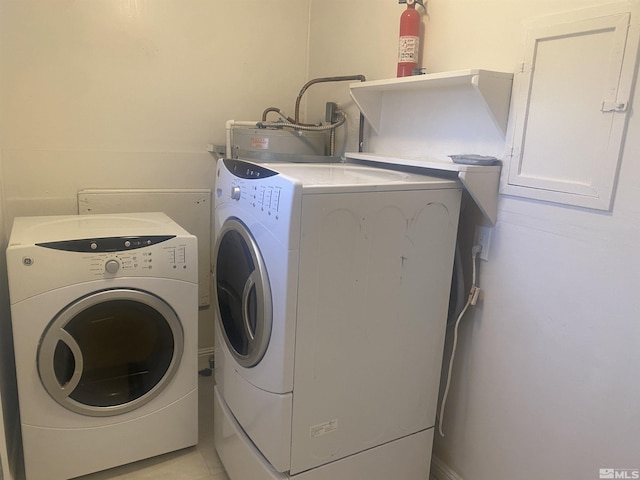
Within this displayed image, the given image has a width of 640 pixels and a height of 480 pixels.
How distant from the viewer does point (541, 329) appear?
4.52 feet

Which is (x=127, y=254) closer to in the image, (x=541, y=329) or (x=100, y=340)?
(x=100, y=340)

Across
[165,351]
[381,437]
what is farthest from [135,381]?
[381,437]

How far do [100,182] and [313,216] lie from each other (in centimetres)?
139

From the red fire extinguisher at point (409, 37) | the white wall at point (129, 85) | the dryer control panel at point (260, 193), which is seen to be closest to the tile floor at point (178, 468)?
the dryer control panel at point (260, 193)

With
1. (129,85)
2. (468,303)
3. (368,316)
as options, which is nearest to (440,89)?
(468,303)

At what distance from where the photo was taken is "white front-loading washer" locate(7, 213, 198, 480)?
5.00ft

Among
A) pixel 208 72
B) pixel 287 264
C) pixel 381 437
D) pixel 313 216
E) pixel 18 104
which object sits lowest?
pixel 381 437

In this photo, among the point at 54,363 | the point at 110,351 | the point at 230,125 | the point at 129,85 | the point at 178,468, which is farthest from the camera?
the point at 230,125

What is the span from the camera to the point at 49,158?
204 cm

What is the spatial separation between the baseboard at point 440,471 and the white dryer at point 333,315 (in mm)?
120

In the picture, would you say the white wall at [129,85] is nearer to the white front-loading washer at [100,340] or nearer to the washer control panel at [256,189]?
the white front-loading washer at [100,340]

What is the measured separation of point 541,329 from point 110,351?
57.7 inches

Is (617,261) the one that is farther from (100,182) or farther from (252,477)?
(100,182)

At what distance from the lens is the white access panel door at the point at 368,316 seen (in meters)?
1.27
